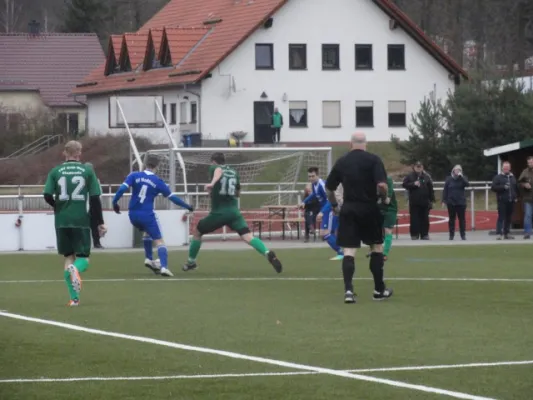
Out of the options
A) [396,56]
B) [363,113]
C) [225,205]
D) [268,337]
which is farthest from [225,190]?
[396,56]

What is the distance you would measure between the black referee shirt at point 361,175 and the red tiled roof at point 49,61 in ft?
223

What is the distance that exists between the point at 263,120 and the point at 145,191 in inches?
1720

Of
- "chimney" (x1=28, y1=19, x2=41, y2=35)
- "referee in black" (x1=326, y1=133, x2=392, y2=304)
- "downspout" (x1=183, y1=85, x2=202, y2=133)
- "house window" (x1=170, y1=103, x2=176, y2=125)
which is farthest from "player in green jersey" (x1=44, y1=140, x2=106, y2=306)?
"chimney" (x1=28, y1=19, x2=41, y2=35)

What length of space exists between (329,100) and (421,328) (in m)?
53.1

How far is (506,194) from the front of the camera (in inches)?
1294

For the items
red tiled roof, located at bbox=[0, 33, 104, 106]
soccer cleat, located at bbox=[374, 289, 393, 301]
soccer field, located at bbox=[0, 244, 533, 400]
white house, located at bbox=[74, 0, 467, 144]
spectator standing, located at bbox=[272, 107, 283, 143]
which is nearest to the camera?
soccer field, located at bbox=[0, 244, 533, 400]

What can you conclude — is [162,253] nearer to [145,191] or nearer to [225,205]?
[145,191]

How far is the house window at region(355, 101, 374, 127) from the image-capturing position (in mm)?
66625

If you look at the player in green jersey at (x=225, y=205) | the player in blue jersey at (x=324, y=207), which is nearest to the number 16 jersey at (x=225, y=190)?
the player in green jersey at (x=225, y=205)

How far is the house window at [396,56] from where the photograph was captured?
66.4m

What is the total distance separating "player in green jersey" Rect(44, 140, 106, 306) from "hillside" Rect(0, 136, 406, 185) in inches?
1482

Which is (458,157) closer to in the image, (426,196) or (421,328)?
(426,196)

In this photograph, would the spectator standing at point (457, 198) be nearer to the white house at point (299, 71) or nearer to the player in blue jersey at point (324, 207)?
the player in blue jersey at point (324, 207)

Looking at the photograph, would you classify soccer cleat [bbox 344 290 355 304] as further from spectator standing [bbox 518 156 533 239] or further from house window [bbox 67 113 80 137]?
house window [bbox 67 113 80 137]
